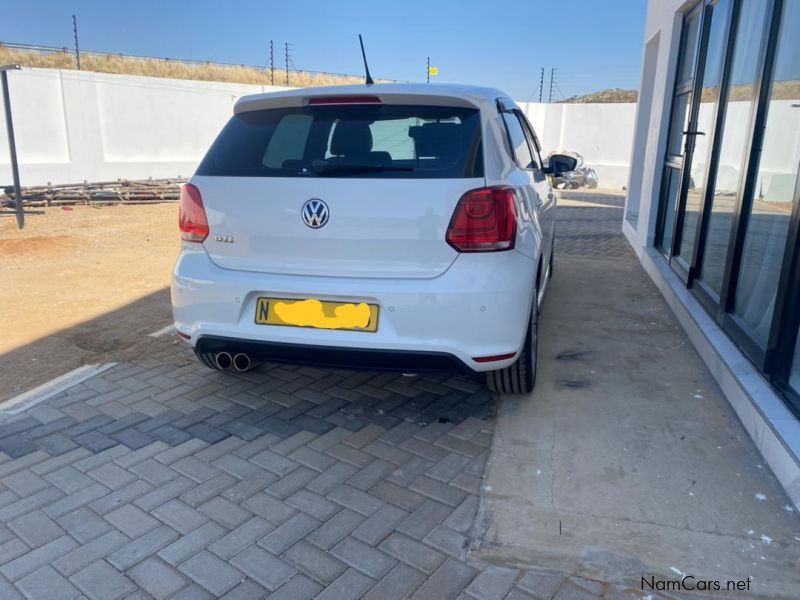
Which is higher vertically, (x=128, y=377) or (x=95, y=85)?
(x=95, y=85)

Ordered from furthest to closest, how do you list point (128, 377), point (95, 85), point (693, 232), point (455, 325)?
1. point (95, 85)
2. point (693, 232)
3. point (128, 377)
4. point (455, 325)

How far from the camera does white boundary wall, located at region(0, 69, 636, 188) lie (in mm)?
14227

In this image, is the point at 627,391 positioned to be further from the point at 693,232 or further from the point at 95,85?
the point at 95,85

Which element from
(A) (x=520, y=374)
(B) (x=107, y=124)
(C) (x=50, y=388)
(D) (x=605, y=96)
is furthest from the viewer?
(D) (x=605, y=96)

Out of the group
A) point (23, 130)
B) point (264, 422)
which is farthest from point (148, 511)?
point (23, 130)

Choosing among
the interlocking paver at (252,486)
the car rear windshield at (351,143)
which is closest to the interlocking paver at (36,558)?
the interlocking paver at (252,486)

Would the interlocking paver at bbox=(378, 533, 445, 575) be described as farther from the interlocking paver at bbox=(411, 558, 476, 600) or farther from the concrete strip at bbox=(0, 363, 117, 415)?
the concrete strip at bbox=(0, 363, 117, 415)

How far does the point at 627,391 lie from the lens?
367 centimetres

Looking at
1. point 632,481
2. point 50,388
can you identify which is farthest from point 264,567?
point 50,388

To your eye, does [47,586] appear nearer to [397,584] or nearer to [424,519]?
[397,584]

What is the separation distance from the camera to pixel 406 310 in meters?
2.81

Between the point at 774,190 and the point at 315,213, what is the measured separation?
263cm

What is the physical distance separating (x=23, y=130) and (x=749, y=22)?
585 inches

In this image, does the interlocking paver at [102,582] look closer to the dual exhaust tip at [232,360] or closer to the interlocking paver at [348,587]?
the interlocking paver at [348,587]
